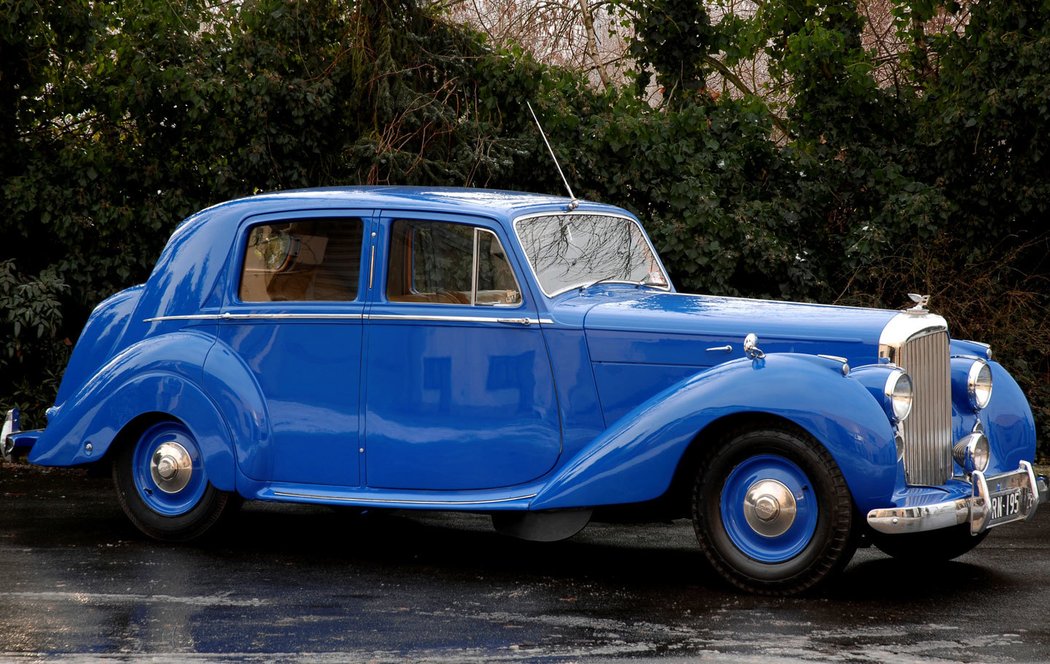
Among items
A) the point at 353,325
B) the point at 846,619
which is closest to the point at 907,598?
the point at 846,619

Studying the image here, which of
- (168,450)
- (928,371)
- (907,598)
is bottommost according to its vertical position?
(907,598)

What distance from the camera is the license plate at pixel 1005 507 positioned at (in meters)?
5.46

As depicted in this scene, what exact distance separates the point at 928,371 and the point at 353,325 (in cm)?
270

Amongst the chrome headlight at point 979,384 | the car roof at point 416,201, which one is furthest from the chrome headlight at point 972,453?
the car roof at point 416,201

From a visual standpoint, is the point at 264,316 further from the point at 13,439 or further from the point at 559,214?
the point at 13,439

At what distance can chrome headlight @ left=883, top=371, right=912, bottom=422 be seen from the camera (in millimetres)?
5336

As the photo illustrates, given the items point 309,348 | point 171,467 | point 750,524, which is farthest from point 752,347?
point 171,467

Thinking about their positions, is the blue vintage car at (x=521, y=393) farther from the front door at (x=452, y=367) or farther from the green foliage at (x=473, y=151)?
the green foliage at (x=473, y=151)

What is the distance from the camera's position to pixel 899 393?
211 inches

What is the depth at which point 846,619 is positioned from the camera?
5.03 metres

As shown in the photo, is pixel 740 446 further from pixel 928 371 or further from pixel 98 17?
pixel 98 17

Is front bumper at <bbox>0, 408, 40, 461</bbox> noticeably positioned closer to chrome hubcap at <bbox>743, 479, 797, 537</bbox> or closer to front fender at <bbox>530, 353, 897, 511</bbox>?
front fender at <bbox>530, 353, 897, 511</bbox>

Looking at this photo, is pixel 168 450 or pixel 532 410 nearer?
pixel 532 410

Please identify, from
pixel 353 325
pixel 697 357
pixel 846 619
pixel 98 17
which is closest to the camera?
pixel 846 619
